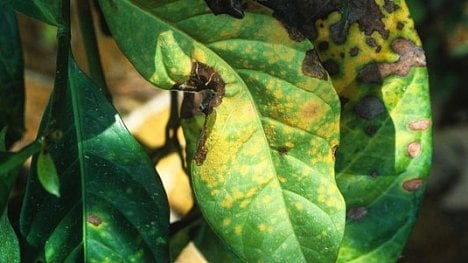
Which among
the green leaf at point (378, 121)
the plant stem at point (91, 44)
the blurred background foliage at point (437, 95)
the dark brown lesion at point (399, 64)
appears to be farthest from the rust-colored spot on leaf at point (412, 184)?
the blurred background foliage at point (437, 95)

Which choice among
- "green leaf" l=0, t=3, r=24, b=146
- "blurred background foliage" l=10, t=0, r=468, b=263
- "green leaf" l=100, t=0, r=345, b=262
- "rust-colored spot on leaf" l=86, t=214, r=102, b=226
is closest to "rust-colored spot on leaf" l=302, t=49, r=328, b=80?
"green leaf" l=100, t=0, r=345, b=262

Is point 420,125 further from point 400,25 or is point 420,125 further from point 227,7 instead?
point 227,7

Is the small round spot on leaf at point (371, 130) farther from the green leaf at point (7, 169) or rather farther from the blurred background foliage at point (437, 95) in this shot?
the blurred background foliage at point (437, 95)

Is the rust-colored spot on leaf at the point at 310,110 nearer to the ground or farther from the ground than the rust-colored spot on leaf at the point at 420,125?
farther from the ground

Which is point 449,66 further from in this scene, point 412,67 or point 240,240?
point 240,240

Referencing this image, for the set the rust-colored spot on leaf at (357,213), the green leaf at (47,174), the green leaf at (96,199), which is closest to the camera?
the green leaf at (47,174)

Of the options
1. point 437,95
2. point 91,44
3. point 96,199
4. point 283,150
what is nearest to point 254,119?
point 283,150

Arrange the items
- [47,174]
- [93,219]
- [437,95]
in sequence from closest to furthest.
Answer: [47,174] < [93,219] < [437,95]
